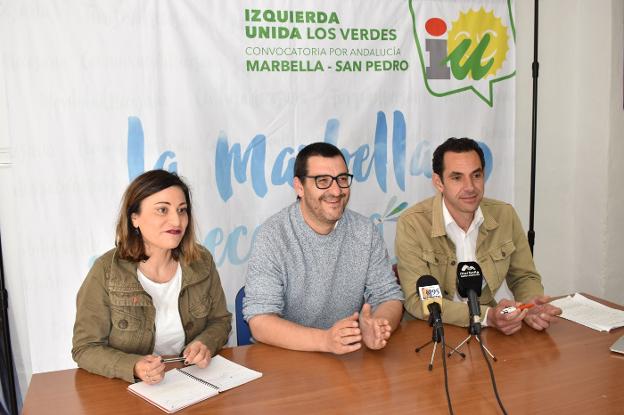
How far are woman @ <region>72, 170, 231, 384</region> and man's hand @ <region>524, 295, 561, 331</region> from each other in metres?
1.14

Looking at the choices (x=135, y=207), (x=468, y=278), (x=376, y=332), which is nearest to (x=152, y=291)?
(x=135, y=207)

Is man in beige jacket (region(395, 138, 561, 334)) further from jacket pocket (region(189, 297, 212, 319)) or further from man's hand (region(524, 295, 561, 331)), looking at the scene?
jacket pocket (region(189, 297, 212, 319))

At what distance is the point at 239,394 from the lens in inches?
64.7

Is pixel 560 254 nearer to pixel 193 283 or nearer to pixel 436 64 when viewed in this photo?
pixel 436 64

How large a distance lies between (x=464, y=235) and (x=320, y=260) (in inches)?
29.0

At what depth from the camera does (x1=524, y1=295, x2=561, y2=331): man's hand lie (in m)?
2.10

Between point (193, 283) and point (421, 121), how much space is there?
1931mm

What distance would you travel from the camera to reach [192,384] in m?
1.69

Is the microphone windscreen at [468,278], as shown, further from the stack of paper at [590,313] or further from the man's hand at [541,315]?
the stack of paper at [590,313]

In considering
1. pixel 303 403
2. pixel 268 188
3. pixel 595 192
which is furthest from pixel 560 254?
pixel 303 403

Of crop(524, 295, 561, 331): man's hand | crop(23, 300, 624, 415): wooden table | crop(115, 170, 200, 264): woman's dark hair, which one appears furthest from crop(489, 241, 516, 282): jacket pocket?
crop(115, 170, 200, 264): woman's dark hair

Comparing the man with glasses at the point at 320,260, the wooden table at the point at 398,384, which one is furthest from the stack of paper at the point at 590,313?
the man with glasses at the point at 320,260

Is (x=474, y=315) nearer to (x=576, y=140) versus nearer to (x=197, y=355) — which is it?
(x=197, y=355)

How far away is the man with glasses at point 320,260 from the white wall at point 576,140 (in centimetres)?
188
